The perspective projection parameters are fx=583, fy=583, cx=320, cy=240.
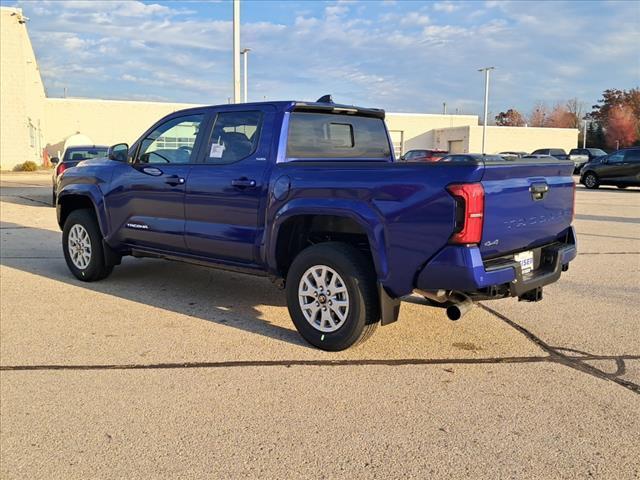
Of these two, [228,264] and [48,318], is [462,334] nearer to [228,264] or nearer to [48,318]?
[228,264]

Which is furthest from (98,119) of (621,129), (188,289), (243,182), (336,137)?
(621,129)

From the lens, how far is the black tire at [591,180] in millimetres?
24534

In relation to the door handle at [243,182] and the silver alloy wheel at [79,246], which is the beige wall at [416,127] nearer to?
the silver alloy wheel at [79,246]

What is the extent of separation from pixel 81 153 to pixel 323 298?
1376 centimetres

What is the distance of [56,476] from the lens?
115 inches

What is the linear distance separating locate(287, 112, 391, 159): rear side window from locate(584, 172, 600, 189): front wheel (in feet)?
70.2

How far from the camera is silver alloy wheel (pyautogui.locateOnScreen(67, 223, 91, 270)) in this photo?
6.99 m

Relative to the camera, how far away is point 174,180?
5.81 metres

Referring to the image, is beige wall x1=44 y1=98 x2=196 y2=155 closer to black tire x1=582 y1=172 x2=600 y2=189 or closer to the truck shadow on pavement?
black tire x1=582 y1=172 x2=600 y2=189

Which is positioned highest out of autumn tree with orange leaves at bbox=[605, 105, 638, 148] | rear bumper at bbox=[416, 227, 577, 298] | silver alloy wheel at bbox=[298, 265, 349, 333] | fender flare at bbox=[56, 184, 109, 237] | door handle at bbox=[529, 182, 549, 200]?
autumn tree with orange leaves at bbox=[605, 105, 638, 148]

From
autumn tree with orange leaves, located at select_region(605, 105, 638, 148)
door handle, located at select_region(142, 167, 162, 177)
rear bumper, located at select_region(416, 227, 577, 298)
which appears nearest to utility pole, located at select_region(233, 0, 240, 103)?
door handle, located at select_region(142, 167, 162, 177)

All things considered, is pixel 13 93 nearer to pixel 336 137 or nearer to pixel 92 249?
pixel 92 249

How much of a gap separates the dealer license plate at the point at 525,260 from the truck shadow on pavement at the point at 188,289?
1818 mm

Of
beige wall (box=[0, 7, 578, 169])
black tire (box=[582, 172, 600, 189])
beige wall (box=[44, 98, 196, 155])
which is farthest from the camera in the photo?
beige wall (box=[44, 98, 196, 155])
